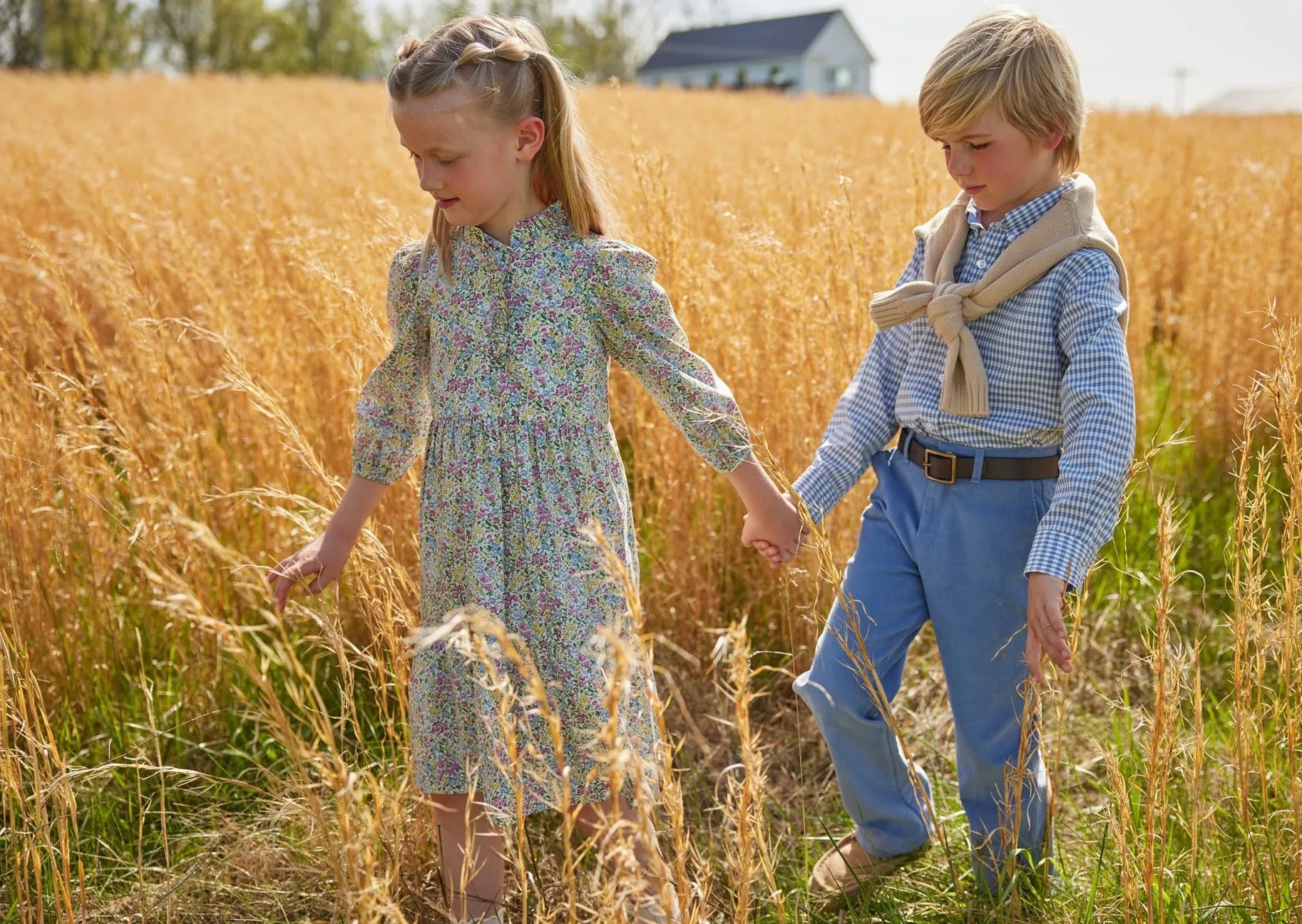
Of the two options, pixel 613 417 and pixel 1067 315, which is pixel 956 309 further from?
pixel 613 417

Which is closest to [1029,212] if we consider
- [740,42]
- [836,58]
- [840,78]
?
[836,58]

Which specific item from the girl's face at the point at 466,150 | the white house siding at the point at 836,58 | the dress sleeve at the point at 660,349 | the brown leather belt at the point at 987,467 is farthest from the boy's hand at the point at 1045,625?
the white house siding at the point at 836,58

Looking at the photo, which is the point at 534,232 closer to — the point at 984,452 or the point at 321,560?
the point at 321,560

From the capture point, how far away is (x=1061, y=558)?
1.45 m

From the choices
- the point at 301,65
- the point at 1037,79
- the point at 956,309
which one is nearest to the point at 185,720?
the point at 956,309

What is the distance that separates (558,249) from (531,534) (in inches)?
17.5

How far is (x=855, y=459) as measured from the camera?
6.07ft

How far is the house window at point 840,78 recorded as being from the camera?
5262cm

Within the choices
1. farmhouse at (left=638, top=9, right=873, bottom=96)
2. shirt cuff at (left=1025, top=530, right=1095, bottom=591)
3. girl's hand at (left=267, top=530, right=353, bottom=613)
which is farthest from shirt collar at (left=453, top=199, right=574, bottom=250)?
farmhouse at (left=638, top=9, right=873, bottom=96)

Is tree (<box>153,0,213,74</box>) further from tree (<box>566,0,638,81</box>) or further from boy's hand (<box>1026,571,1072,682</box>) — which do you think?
boy's hand (<box>1026,571,1072,682</box>)

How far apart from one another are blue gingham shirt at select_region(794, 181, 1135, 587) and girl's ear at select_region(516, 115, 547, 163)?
2.22 feet

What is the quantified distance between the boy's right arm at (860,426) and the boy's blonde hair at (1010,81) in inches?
12.1

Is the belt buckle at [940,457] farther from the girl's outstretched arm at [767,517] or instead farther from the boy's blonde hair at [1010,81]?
the boy's blonde hair at [1010,81]

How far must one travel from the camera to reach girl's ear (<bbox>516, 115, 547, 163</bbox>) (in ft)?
5.40
